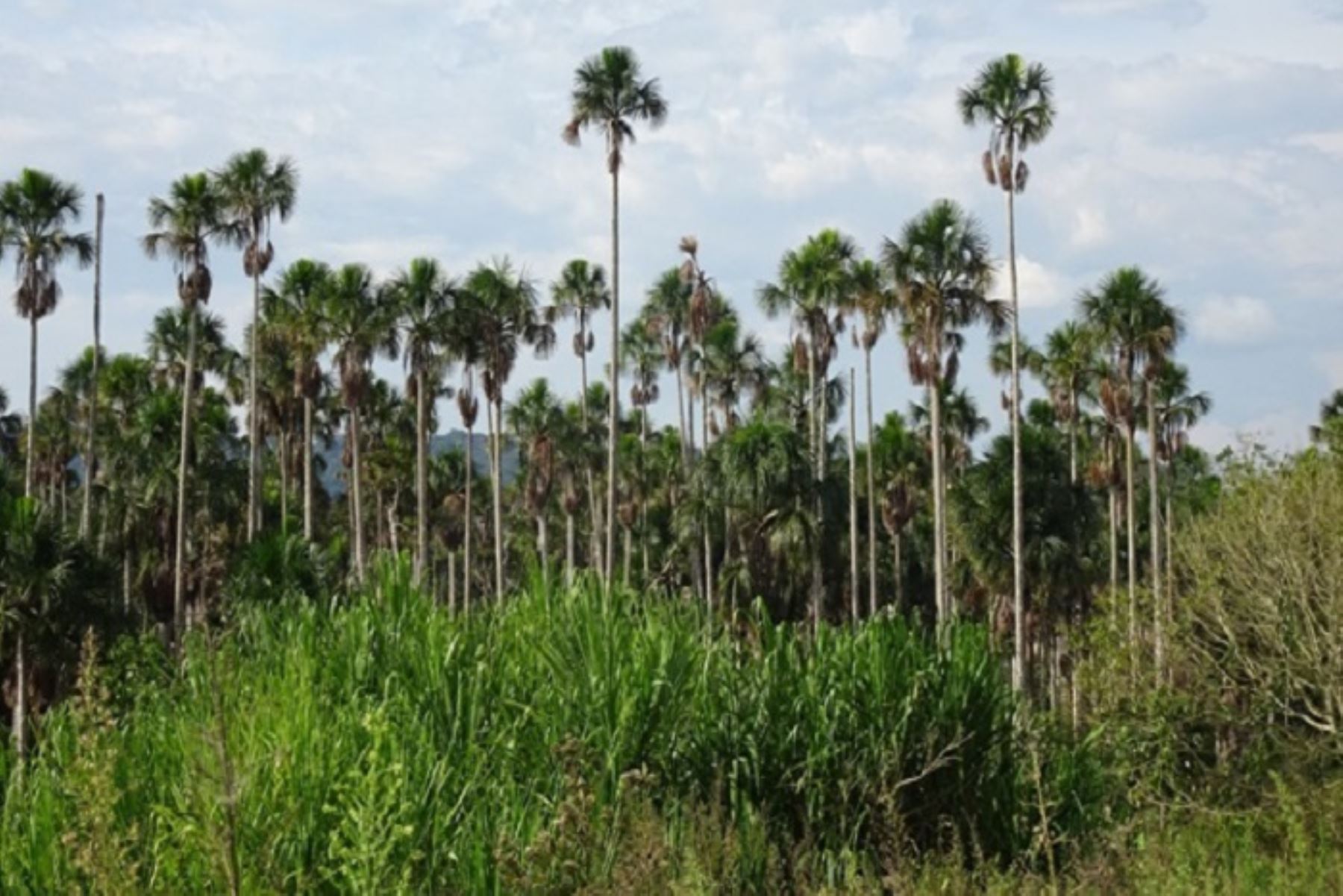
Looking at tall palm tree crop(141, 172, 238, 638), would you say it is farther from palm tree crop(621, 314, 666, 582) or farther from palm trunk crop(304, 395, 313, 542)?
palm tree crop(621, 314, 666, 582)

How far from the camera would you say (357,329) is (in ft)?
176

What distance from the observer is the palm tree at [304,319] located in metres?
54.0

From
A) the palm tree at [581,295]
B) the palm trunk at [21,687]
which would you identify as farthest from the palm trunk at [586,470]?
the palm trunk at [21,687]

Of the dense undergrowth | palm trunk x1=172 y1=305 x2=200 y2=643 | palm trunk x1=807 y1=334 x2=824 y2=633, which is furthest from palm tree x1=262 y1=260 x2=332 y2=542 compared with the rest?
the dense undergrowth

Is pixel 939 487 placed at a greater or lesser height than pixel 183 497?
greater

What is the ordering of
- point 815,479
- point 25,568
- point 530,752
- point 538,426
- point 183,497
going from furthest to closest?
point 538,426 → point 815,479 → point 183,497 → point 25,568 → point 530,752

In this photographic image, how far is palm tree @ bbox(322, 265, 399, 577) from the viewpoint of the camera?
5353cm

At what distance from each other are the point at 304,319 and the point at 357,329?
5.73 feet

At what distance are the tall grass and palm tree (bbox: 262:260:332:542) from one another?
36650mm

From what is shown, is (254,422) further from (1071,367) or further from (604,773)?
(604,773)

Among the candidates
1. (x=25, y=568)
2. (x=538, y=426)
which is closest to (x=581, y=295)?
(x=538, y=426)

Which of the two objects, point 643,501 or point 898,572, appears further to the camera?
point 643,501

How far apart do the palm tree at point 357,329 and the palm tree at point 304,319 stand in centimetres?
39

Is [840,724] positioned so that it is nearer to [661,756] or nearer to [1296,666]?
[661,756]
